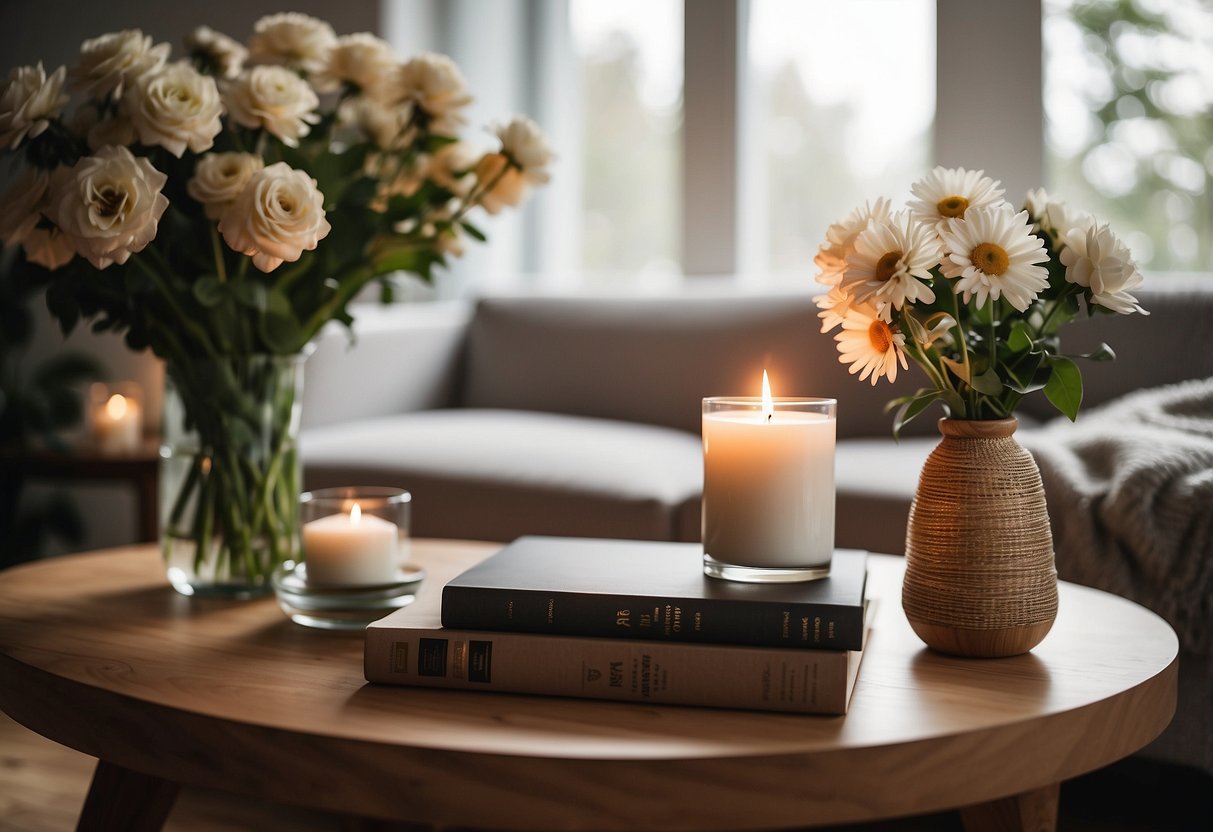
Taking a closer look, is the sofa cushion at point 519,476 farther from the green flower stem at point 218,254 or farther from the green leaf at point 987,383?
the green leaf at point 987,383

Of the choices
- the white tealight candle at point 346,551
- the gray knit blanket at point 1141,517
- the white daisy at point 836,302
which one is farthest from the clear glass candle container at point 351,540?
the gray knit blanket at point 1141,517

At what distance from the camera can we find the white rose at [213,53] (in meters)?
1.20

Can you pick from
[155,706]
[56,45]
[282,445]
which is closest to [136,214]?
[282,445]

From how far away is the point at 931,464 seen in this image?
828 millimetres

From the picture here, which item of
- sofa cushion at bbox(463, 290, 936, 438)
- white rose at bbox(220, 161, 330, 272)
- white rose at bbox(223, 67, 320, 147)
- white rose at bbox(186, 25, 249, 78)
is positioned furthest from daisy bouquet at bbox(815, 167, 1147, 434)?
sofa cushion at bbox(463, 290, 936, 438)

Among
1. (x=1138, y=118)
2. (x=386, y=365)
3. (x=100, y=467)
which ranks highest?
(x=1138, y=118)

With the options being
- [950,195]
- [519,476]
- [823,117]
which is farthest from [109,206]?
[823,117]

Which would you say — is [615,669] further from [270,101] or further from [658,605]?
[270,101]

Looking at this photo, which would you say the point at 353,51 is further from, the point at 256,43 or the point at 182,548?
the point at 182,548

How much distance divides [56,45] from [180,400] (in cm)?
301

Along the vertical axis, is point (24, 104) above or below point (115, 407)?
above

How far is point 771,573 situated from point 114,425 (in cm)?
206

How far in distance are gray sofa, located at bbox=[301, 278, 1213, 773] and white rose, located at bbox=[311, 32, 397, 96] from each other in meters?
0.41

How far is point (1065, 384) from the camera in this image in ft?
2.63
